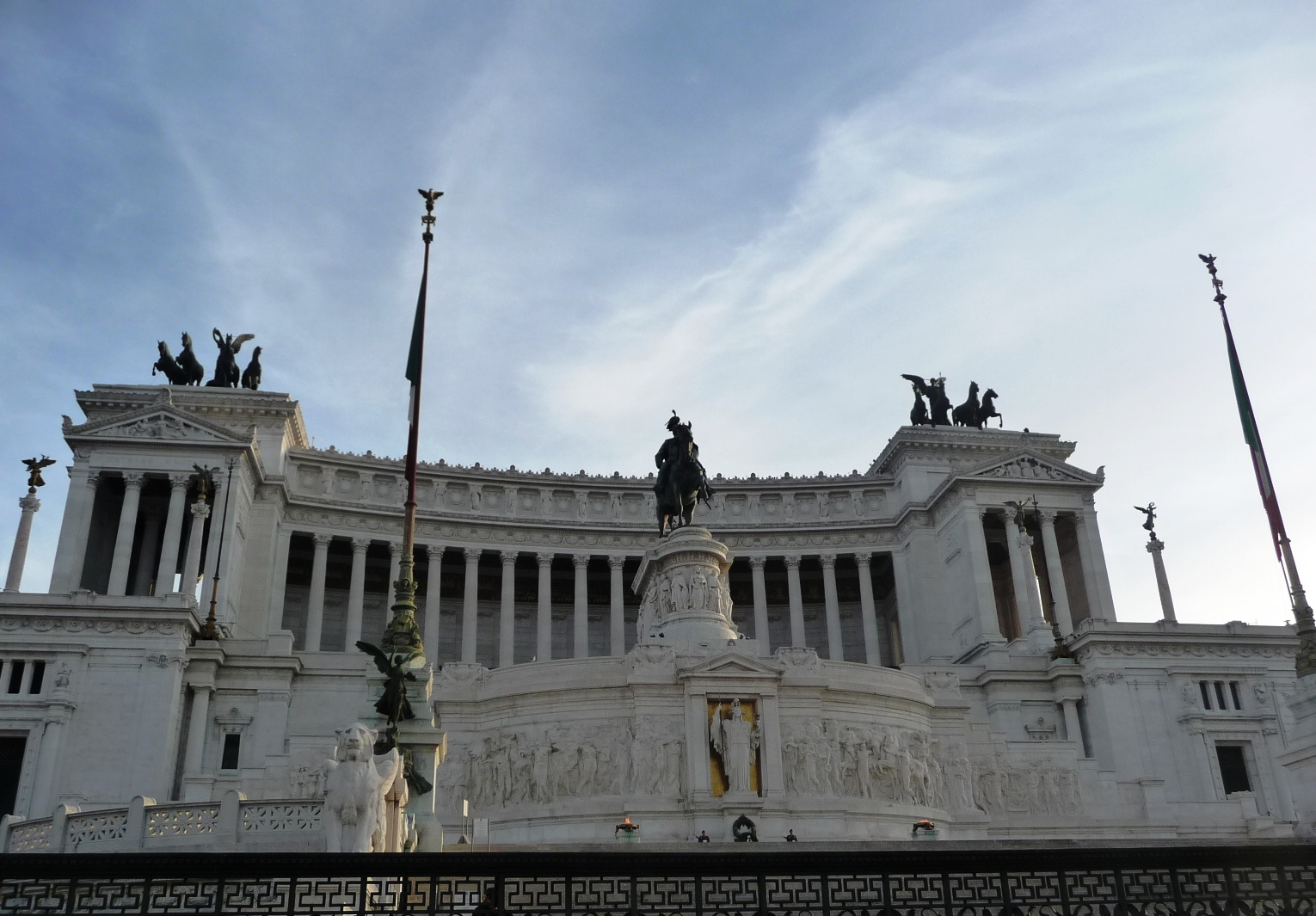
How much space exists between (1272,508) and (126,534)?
5208 centimetres

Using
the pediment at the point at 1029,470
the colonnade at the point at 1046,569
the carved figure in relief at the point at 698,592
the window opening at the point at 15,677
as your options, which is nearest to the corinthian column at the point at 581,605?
the colonnade at the point at 1046,569

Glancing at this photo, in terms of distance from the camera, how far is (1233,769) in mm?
49625

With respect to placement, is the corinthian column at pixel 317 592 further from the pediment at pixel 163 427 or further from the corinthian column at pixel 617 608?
the corinthian column at pixel 617 608

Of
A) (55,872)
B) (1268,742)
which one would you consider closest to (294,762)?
(55,872)

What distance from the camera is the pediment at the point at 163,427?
197 ft

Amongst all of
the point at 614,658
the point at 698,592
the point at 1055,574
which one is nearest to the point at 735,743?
the point at 614,658

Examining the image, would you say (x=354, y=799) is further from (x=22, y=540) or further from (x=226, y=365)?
(x=226, y=365)

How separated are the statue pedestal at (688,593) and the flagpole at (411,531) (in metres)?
17.5

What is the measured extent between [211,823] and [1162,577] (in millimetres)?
53286

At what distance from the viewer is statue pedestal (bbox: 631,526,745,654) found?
40.2 metres

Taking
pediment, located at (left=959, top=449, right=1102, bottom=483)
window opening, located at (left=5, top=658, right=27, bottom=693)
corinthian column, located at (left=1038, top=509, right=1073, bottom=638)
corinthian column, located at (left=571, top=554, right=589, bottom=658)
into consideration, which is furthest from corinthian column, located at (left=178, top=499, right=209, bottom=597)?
corinthian column, located at (left=1038, top=509, right=1073, bottom=638)

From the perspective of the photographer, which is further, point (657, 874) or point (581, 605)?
point (581, 605)

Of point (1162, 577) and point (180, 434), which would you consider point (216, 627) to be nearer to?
→ point (180, 434)

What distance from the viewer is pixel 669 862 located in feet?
34.2
